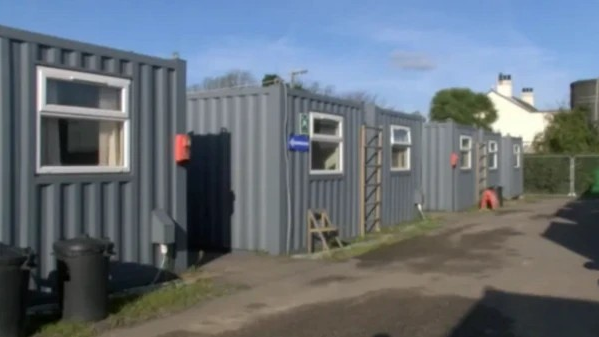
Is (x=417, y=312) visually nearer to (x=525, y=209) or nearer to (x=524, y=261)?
(x=524, y=261)

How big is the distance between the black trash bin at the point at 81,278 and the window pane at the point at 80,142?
1.45 meters

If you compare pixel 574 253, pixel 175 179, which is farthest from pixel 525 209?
pixel 175 179

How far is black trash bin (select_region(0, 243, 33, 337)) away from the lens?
7266mm

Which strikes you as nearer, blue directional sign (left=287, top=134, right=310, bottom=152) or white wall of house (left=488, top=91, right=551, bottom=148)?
blue directional sign (left=287, top=134, right=310, bottom=152)

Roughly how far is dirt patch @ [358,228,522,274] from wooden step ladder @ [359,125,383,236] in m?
1.46

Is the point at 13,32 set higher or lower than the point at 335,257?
higher

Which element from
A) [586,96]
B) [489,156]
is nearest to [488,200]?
[489,156]

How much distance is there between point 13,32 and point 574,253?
1074 cm

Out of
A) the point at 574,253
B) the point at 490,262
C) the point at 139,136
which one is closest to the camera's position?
the point at 139,136

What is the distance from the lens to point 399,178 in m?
20.5

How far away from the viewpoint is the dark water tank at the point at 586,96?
52.7 metres

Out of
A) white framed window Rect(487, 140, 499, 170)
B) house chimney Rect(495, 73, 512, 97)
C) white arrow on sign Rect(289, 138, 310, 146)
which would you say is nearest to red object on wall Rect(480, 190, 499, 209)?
white framed window Rect(487, 140, 499, 170)

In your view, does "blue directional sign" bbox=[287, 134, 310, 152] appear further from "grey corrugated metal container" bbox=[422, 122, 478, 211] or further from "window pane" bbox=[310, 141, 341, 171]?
"grey corrugated metal container" bbox=[422, 122, 478, 211]

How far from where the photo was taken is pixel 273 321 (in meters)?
8.67
